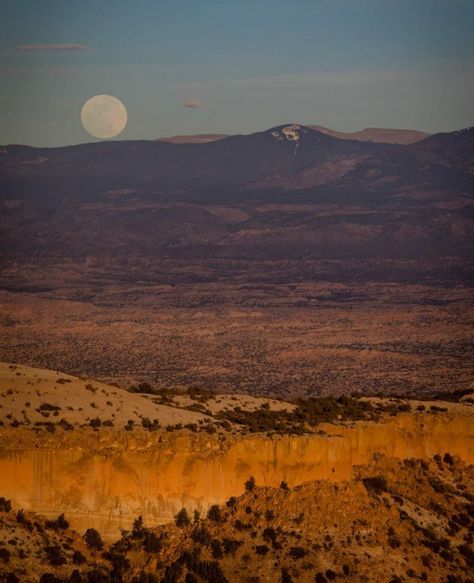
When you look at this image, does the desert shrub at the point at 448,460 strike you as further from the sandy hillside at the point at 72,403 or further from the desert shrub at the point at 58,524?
the desert shrub at the point at 58,524

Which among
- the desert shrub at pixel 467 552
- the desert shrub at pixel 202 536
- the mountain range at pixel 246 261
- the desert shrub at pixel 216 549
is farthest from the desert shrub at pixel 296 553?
the mountain range at pixel 246 261

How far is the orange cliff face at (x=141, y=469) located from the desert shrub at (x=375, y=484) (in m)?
0.24

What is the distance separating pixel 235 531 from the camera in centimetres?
1541

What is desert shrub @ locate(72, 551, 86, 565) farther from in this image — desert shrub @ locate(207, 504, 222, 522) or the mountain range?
the mountain range

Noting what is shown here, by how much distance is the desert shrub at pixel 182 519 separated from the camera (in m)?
15.4

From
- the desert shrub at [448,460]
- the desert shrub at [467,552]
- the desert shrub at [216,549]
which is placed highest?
the desert shrub at [448,460]

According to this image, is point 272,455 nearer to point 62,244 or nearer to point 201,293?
point 201,293

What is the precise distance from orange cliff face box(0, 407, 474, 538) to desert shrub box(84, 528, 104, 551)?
9 cm

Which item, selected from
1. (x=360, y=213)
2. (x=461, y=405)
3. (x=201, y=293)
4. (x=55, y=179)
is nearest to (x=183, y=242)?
(x=360, y=213)

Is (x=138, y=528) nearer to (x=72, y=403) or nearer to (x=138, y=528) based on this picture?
(x=138, y=528)

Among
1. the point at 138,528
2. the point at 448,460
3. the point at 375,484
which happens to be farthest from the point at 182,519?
the point at 448,460

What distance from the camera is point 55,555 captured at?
1441cm

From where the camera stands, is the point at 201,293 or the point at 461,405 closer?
the point at 461,405

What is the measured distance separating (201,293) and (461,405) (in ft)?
208
